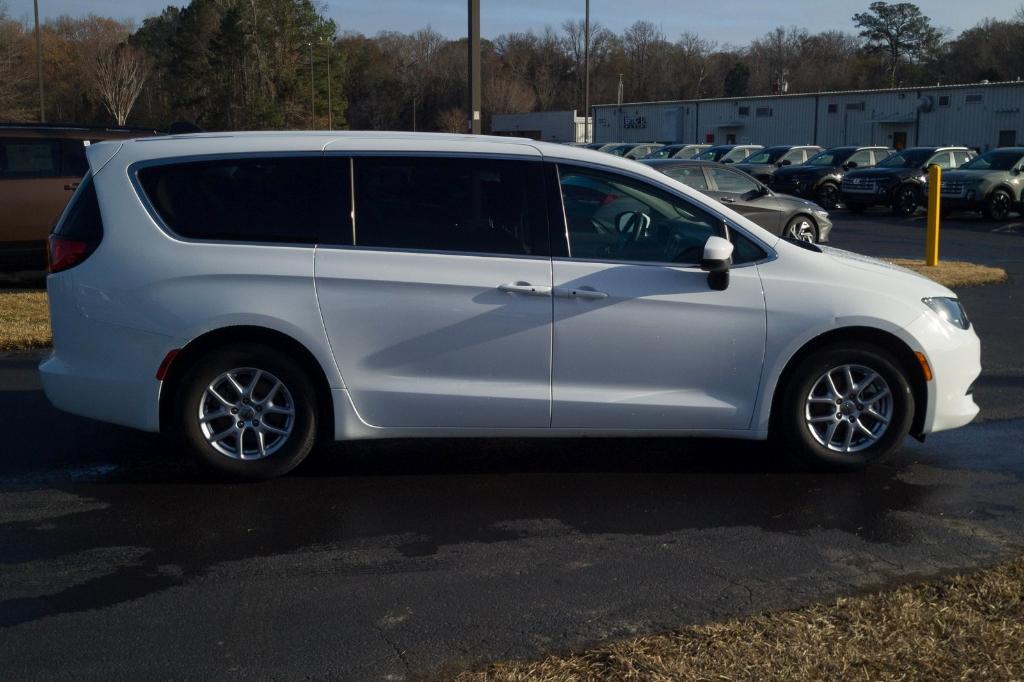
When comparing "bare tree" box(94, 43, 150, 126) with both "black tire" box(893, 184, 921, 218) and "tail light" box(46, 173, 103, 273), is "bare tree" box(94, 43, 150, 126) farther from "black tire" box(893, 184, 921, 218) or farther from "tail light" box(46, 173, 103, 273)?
"tail light" box(46, 173, 103, 273)

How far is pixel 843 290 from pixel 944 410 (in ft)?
2.93

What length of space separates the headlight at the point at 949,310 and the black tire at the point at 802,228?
11.9 m

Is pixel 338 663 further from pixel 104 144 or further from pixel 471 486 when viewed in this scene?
pixel 104 144

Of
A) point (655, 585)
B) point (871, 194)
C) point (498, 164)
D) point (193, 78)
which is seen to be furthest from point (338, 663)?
point (193, 78)

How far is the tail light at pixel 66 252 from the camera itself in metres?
5.82

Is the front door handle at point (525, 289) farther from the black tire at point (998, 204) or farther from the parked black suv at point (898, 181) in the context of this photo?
the parked black suv at point (898, 181)

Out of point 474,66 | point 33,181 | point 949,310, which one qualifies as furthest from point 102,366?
point 474,66

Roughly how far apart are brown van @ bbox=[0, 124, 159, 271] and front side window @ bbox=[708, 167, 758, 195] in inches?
352

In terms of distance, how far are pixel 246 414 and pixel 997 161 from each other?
25938 millimetres

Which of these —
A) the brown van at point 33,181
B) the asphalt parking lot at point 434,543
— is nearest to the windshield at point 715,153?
the brown van at point 33,181

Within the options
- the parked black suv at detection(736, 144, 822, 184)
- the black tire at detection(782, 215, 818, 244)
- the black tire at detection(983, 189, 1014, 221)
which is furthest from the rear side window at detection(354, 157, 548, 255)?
the parked black suv at detection(736, 144, 822, 184)

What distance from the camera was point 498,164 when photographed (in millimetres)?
6008

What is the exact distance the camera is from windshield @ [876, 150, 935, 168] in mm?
30672

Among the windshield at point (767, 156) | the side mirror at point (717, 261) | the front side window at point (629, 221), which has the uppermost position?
the windshield at point (767, 156)
